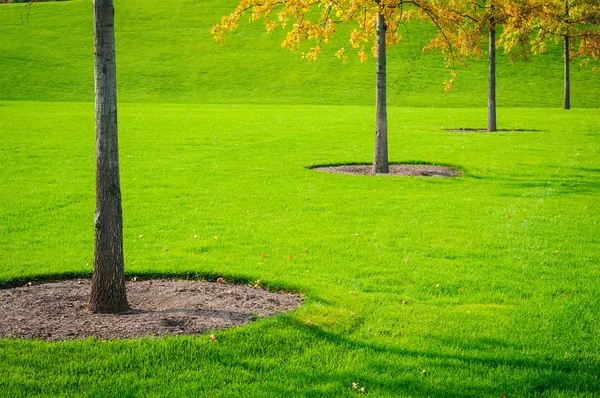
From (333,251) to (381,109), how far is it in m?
8.95

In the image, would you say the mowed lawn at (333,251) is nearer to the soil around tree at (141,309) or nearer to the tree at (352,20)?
the soil around tree at (141,309)

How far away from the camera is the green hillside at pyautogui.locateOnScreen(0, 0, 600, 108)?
59469 mm

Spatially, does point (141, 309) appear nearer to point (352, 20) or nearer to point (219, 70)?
point (352, 20)

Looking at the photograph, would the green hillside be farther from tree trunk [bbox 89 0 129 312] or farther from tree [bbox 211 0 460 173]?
tree trunk [bbox 89 0 129 312]

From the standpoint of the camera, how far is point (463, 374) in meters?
6.05

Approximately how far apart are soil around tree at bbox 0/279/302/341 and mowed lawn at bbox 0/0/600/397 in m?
0.33

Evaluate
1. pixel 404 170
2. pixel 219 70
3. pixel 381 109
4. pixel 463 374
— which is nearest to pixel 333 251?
pixel 463 374

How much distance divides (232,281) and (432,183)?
382 inches

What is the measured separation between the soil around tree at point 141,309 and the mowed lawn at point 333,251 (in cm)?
33

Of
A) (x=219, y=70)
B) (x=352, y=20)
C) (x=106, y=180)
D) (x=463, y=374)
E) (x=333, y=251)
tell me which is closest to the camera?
(x=463, y=374)

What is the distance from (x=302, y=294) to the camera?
27.5 feet

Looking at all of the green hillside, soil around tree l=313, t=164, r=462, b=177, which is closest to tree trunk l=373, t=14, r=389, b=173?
soil around tree l=313, t=164, r=462, b=177

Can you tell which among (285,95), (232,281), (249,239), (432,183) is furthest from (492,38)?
(285,95)

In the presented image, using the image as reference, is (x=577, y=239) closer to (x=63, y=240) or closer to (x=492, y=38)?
(x=63, y=240)
